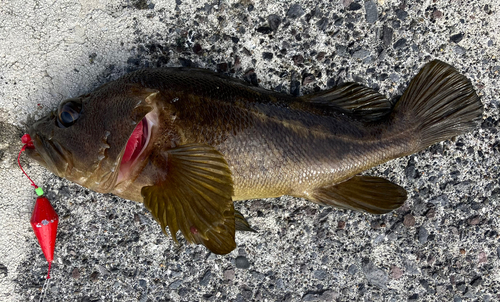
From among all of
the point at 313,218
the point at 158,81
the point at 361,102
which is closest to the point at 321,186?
the point at 313,218

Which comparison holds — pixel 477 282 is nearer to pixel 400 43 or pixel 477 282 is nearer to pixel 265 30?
pixel 400 43

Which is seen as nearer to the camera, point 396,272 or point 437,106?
point 437,106

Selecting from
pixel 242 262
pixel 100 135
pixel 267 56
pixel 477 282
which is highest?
pixel 267 56

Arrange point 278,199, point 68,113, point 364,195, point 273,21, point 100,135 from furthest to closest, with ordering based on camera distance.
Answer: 1. point 278,199
2. point 273,21
3. point 364,195
4. point 68,113
5. point 100,135

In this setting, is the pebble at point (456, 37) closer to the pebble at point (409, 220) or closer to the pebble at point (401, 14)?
the pebble at point (401, 14)

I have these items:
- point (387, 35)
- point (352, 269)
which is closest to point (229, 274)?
point (352, 269)

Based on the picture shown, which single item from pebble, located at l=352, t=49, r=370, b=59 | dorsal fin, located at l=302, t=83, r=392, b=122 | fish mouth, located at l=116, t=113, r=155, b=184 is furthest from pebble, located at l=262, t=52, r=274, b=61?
fish mouth, located at l=116, t=113, r=155, b=184

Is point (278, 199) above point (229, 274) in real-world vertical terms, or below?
above

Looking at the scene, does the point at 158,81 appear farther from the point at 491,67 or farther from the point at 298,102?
the point at 491,67
